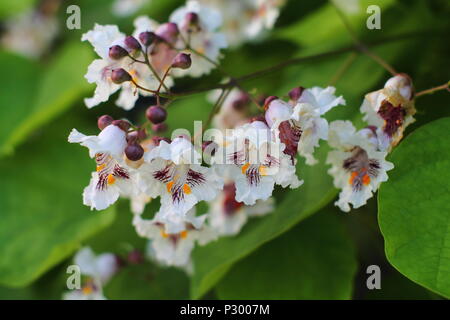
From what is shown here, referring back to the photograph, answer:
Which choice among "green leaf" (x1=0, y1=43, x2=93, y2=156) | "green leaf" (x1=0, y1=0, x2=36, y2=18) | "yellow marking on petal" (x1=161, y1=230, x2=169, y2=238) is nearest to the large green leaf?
"yellow marking on petal" (x1=161, y1=230, x2=169, y2=238)

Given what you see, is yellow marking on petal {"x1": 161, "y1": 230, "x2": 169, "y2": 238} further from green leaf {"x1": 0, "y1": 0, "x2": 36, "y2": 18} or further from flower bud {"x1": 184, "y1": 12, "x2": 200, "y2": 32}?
green leaf {"x1": 0, "y1": 0, "x2": 36, "y2": 18}

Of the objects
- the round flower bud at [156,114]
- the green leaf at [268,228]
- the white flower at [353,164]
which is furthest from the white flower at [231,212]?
the round flower bud at [156,114]

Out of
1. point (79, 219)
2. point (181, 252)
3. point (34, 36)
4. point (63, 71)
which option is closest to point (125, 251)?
point (79, 219)

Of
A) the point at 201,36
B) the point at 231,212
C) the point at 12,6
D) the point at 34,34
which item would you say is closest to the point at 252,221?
the point at 231,212

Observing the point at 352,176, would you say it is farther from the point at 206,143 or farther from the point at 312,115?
the point at 206,143

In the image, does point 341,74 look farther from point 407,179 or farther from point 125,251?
point 125,251
